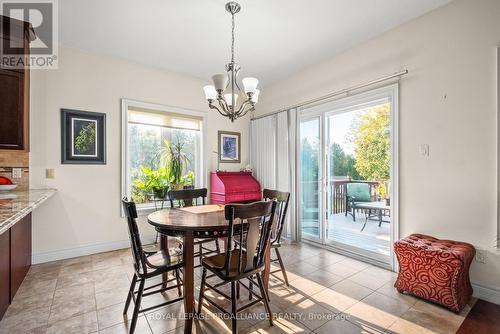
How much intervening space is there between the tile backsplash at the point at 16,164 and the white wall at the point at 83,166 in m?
0.07

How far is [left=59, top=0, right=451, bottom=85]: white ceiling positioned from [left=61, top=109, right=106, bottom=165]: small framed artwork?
917mm

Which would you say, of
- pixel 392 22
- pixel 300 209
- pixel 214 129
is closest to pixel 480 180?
pixel 392 22

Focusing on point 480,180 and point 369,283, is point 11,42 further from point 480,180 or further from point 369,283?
point 480,180

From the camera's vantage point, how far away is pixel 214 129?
4578 mm

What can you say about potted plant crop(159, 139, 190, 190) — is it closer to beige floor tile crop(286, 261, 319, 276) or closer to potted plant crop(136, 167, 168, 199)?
potted plant crop(136, 167, 168, 199)

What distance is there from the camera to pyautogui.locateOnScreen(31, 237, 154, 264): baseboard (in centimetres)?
306

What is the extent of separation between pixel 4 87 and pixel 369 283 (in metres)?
4.33

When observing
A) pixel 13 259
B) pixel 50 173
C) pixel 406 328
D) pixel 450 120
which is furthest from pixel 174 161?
pixel 450 120

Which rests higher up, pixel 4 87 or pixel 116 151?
pixel 4 87

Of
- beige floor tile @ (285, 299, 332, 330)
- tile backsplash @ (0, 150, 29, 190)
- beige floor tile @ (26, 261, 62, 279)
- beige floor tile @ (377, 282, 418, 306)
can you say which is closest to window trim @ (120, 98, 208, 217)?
beige floor tile @ (26, 261, 62, 279)

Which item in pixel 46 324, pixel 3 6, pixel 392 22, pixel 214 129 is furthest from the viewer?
pixel 214 129

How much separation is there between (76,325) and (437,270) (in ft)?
9.73

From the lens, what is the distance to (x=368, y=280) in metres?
2.62

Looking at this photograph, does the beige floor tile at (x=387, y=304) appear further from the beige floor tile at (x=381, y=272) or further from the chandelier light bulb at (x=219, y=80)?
the chandelier light bulb at (x=219, y=80)
